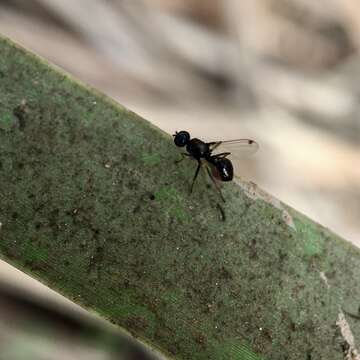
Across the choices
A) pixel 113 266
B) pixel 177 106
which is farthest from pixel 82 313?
pixel 113 266

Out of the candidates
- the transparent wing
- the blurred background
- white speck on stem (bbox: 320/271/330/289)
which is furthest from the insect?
the blurred background

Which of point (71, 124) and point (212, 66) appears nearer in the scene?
point (71, 124)

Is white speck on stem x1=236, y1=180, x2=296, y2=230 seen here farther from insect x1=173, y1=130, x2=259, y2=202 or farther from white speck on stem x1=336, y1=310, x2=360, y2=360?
white speck on stem x1=336, y1=310, x2=360, y2=360

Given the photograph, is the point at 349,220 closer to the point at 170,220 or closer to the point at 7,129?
the point at 170,220

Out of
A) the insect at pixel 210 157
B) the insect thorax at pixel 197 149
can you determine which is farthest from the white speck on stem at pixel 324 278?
the insect thorax at pixel 197 149

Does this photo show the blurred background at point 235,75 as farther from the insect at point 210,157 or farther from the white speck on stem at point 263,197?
the white speck on stem at point 263,197

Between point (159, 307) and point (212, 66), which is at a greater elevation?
point (212, 66)
